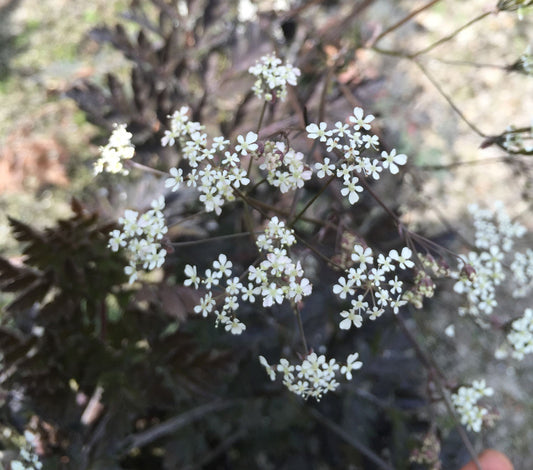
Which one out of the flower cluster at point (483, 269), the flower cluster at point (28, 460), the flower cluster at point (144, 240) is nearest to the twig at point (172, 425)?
the flower cluster at point (28, 460)

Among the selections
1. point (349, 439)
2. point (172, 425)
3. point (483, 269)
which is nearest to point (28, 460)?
point (172, 425)

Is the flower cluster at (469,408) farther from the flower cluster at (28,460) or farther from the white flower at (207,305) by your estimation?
the flower cluster at (28,460)

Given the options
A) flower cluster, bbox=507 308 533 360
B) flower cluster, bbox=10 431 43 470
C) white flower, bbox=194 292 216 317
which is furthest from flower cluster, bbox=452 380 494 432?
flower cluster, bbox=10 431 43 470

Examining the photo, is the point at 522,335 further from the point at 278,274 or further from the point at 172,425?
the point at 172,425

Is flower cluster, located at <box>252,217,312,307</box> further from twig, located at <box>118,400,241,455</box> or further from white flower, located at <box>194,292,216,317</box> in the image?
twig, located at <box>118,400,241,455</box>

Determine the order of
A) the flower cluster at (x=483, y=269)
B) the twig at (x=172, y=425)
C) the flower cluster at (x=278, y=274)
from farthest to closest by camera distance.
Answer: the twig at (x=172, y=425)
the flower cluster at (x=483, y=269)
the flower cluster at (x=278, y=274)
